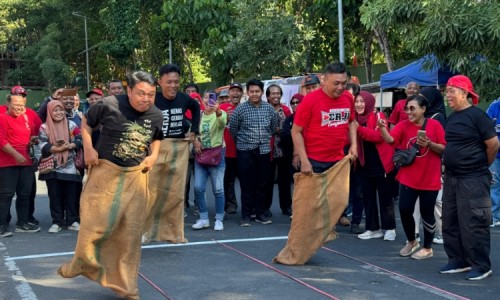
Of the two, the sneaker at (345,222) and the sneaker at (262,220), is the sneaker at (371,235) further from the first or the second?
the sneaker at (262,220)

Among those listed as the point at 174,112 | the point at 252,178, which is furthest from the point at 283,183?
the point at 174,112

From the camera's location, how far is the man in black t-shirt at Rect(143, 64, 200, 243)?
874 cm

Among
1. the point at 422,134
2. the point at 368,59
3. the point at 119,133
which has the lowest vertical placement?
the point at 422,134

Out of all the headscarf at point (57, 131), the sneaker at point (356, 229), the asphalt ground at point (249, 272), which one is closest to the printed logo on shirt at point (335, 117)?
the asphalt ground at point (249, 272)

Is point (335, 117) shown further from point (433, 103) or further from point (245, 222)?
point (245, 222)

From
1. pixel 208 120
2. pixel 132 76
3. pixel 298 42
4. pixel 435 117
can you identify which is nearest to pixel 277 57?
pixel 298 42

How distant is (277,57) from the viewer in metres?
24.6

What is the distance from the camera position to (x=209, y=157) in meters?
10.5

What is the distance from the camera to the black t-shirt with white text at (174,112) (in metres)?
9.06

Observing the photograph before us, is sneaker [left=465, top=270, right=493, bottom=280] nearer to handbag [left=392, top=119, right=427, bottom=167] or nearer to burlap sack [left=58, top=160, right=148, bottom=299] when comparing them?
handbag [left=392, top=119, right=427, bottom=167]

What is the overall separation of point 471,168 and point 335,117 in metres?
1.47

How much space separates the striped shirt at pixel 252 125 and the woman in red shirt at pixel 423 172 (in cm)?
278

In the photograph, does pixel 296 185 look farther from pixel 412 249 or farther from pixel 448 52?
pixel 448 52

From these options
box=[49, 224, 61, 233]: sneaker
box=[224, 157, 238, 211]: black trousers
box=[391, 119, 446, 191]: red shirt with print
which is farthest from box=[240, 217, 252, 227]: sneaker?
box=[391, 119, 446, 191]: red shirt with print
